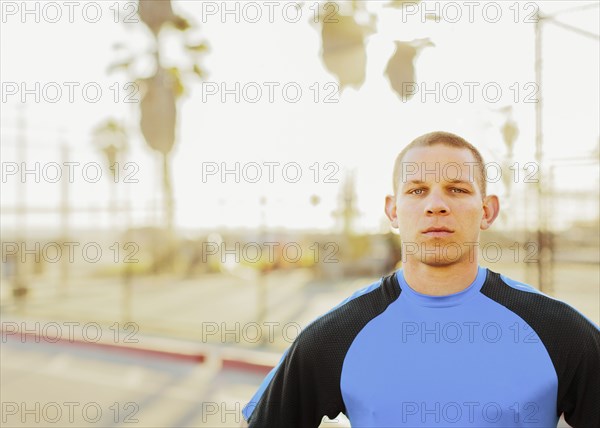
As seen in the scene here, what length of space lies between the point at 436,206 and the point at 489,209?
0.30 m

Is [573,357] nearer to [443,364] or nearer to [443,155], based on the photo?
[443,364]

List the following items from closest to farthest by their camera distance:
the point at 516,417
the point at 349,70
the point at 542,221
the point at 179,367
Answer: the point at 516,417
the point at 349,70
the point at 542,221
the point at 179,367

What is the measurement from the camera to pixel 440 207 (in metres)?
2.19

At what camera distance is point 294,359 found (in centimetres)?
225

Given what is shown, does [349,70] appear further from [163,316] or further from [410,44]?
[163,316]

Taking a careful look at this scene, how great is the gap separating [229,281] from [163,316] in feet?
25.9

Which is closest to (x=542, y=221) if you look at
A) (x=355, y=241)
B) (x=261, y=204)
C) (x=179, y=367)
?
(x=261, y=204)

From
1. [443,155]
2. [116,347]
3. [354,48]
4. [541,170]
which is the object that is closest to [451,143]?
[443,155]

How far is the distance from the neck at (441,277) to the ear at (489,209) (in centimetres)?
18

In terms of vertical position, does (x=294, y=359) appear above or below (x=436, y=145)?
below

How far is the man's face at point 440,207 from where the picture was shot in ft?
7.22

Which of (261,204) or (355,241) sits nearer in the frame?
(261,204)

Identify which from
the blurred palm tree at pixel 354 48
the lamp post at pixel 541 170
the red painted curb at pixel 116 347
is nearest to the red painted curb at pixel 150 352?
the red painted curb at pixel 116 347

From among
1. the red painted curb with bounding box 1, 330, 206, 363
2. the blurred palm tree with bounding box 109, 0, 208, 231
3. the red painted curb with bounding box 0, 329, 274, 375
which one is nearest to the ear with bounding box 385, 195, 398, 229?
the red painted curb with bounding box 0, 329, 274, 375
